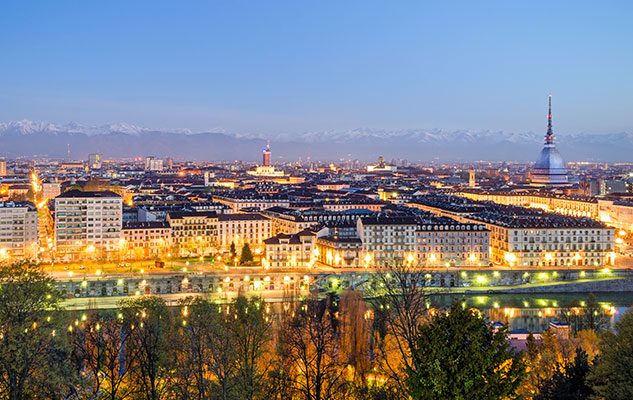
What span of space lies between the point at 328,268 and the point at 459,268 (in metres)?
6.01

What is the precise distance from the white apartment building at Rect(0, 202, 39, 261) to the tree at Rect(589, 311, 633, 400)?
103 feet

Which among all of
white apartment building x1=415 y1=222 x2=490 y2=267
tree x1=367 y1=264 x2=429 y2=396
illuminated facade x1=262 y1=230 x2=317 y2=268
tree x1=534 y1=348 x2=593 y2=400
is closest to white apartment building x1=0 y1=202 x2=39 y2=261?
illuminated facade x1=262 y1=230 x2=317 y2=268

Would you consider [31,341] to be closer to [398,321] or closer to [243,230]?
[398,321]

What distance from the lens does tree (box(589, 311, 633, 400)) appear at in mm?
9922

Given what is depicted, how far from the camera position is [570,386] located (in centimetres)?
1125

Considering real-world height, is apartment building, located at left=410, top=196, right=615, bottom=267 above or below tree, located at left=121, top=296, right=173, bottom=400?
below

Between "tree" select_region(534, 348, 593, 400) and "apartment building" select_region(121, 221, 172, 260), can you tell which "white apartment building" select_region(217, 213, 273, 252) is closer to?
"apartment building" select_region(121, 221, 172, 260)

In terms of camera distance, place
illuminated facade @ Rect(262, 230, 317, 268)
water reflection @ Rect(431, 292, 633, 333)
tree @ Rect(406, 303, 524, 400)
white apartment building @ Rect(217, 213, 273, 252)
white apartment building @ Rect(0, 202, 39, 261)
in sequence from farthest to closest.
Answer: white apartment building @ Rect(217, 213, 273, 252), white apartment building @ Rect(0, 202, 39, 261), illuminated facade @ Rect(262, 230, 317, 268), water reflection @ Rect(431, 292, 633, 333), tree @ Rect(406, 303, 524, 400)

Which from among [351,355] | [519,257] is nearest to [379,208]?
[519,257]

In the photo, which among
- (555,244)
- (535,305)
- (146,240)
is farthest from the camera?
(146,240)

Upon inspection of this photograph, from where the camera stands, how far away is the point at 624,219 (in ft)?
173

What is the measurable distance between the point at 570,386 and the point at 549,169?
7728 centimetres

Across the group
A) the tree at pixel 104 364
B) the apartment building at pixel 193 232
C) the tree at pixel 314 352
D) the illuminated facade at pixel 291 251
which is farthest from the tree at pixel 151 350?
the apartment building at pixel 193 232

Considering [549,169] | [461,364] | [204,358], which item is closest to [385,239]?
[204,358]
